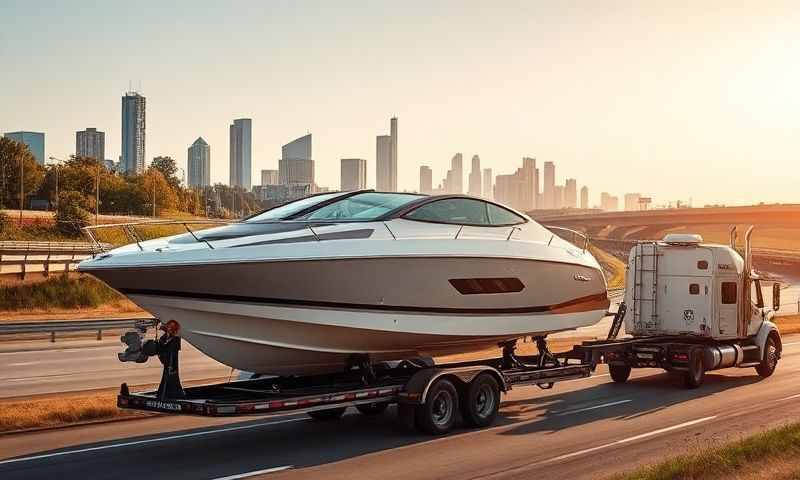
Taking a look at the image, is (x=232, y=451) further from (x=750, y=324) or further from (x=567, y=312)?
(x=750, y=324)

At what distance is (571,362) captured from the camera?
61.9ft

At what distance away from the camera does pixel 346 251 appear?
41.4 feet

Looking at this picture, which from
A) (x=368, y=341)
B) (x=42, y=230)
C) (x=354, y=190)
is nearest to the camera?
(x=368, y=341)

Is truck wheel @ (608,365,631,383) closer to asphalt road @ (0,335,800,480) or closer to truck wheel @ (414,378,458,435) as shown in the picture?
asphalt road @ (0,335,800,480)

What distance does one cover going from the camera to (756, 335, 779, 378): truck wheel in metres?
21.2

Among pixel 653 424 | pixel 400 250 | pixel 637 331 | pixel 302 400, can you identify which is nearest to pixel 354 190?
pixel 400 250

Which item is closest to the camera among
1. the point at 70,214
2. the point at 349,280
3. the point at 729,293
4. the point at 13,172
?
the point at 349,280

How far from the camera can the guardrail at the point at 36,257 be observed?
181 feet

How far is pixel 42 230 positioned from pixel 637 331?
59909 mm

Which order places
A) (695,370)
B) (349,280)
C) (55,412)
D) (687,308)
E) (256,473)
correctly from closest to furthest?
(256,473) < (349,280) < (55,412) < (695,370) < (687,308)

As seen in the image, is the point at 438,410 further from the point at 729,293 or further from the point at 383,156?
the point at 383,156

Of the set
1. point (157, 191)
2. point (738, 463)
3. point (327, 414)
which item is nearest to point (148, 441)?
point (327, 414)

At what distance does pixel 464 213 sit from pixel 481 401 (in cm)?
286

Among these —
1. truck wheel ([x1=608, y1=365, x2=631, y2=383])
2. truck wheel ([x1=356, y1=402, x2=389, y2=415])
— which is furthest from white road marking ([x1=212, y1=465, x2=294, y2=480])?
truck wheel ([x1=608, y1=365, x2=631, y2=383])
